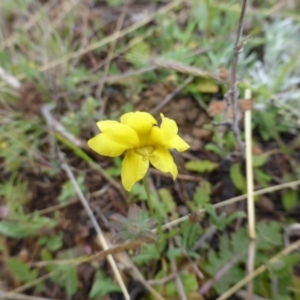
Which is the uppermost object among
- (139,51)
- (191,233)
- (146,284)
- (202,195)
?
(139,51)

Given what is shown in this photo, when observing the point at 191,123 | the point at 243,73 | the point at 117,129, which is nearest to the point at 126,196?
the point at 191,123

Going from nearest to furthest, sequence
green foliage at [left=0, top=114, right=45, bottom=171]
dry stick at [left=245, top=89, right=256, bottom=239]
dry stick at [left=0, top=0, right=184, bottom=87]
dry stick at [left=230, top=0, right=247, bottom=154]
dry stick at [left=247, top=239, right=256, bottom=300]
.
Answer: dry stick at [left=230, top=0, right=247, bottom=154], dry stick at [left=247, top=239, right=256, bottom=300], dry stick at [left=245, top=89, right=256, bottom=239], green foliage at [left=0, top=114, right=45, bottom=171], dry stick at [left=0, top=0, right=184, bottom=87]

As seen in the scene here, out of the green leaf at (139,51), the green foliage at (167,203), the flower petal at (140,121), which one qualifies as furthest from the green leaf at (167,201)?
the green leaf at (139,51)

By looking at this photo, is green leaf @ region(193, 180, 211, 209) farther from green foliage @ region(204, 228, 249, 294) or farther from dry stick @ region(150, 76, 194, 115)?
dry stick @ region(150, 76, 194, 115)

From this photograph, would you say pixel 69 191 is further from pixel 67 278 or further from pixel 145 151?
pixel 145 151

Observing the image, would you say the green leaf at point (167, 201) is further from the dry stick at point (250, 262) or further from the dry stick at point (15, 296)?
the dry stick at point (15, 296)

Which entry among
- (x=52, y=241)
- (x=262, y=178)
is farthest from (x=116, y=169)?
(x=262, y=178)

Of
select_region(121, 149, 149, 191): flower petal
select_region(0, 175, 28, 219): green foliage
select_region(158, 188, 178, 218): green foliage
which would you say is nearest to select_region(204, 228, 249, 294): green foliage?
select_region(158, 188, 178, 218): green foliage
